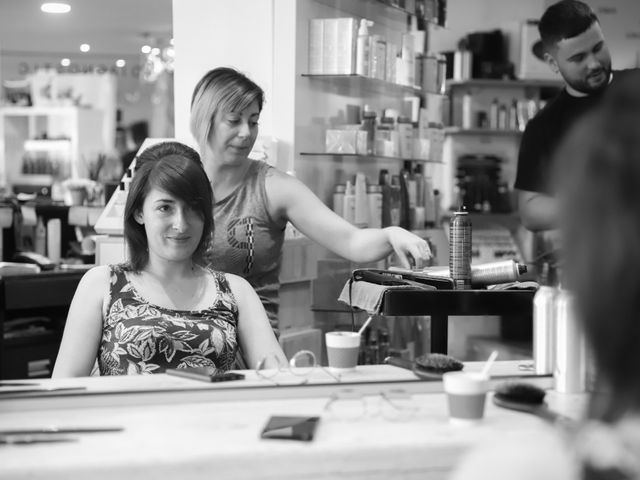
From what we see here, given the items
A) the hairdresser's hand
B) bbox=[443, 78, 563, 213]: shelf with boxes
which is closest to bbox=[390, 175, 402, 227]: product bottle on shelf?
the hairdresser's hand

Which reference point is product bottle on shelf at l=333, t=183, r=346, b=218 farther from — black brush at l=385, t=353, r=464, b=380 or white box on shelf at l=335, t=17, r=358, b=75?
black brush at l=385, t=353, r=464, b=380

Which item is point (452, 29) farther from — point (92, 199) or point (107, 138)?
point (107, 138)

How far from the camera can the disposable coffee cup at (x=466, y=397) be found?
1.63 meters

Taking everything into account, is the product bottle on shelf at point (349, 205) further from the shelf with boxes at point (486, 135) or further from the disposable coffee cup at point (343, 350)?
the shelf with boxes at point (486, 135)

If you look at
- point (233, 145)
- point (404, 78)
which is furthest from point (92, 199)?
point (233, 145)

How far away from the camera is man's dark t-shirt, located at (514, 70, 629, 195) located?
3.02 m

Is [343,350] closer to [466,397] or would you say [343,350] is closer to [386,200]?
[466,397]

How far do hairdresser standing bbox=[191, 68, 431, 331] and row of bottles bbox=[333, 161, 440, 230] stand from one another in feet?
3.95

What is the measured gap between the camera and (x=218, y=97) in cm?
288

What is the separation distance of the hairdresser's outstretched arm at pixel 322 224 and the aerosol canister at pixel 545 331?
780 millimetres

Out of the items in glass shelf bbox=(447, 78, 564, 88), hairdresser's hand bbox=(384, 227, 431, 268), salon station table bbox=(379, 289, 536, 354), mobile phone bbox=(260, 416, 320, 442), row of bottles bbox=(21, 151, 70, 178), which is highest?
glass shelf bbox=(447, 78, 564, 88)

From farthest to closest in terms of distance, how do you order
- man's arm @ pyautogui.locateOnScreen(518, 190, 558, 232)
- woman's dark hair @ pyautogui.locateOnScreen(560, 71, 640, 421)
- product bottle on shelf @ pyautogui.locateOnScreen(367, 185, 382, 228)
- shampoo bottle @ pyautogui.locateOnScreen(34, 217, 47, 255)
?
shampoo bottle @ pyautogui.locateOnScreen(34, 217, 47, 255), product bottle on shelf @ pyautogui.locateOnScreen(367, 185, 382, 228), man's arm @ pyautogui.locateOnScreen(518, 190, 558, 232), woman's dark hair @ pyautogui.locateOnScreen(560, 71, 640, 421)

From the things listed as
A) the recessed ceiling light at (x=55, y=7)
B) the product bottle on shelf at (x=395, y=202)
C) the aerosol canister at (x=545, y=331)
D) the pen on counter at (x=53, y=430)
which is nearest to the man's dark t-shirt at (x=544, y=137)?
the aerosol canister at (x=545, y=331)

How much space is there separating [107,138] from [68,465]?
381 inches
